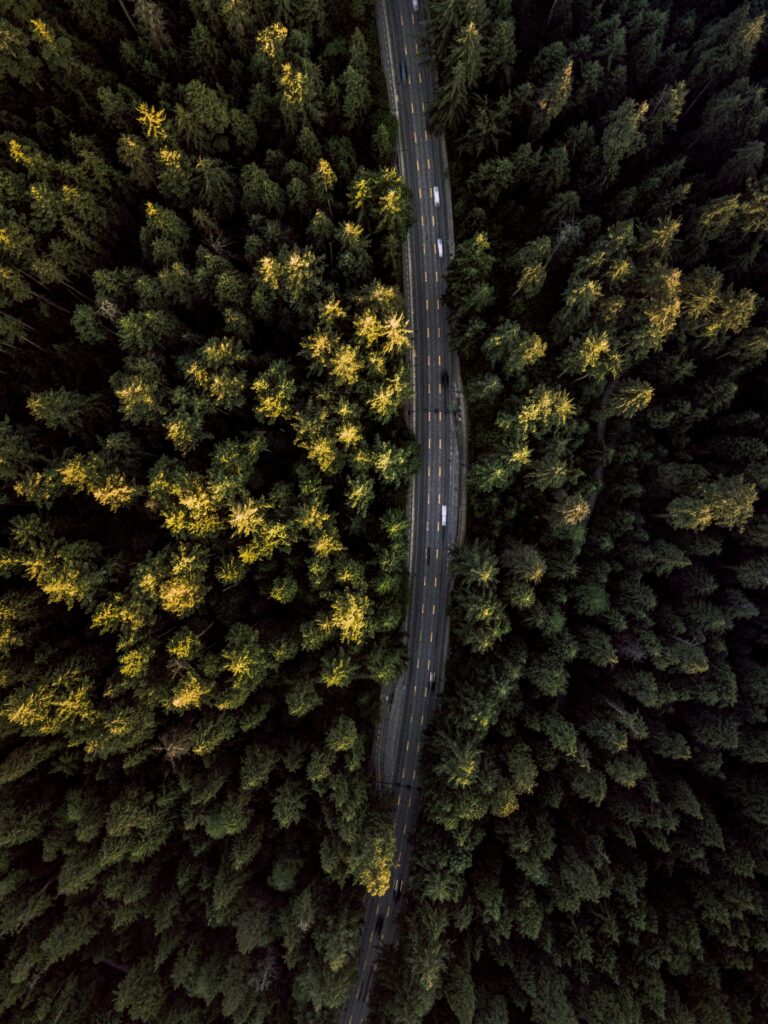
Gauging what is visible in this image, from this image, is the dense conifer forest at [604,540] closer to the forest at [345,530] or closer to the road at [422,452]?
the forest at [345,530]

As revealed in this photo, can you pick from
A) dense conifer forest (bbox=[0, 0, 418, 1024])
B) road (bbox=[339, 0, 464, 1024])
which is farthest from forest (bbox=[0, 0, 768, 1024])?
road (bbox=[339, 0, 464, 1024])

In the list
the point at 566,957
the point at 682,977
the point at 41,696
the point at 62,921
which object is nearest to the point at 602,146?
the point at 41,696

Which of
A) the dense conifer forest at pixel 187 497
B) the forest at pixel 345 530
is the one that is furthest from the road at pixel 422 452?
the dense conifer forest at pixel 187 497

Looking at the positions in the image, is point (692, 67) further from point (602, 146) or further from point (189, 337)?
point (189, 337)

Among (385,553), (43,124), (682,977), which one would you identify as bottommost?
(682,977)

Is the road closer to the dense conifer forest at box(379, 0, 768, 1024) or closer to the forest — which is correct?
the dense conifer forest at box(379, 0, 768, 1024)

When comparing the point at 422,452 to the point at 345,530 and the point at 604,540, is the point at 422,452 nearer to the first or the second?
the point at 345,530
